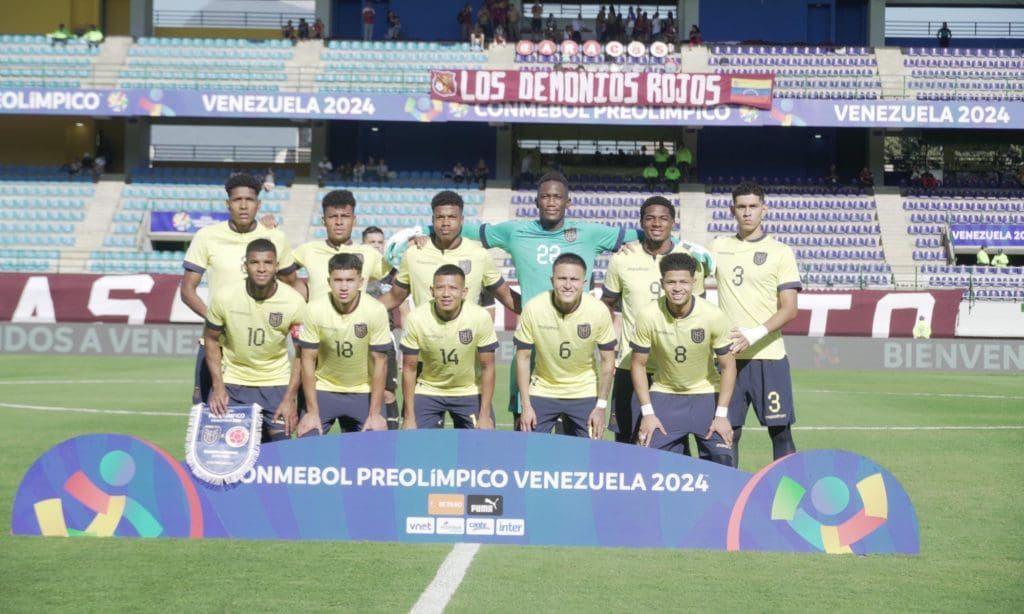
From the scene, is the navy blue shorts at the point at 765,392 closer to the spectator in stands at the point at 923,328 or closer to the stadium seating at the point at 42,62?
the spectator in stands at the point at 923,328

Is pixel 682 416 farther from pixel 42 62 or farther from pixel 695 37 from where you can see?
pixel 42 62

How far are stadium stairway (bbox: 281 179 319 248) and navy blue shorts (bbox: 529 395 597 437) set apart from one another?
27853 mm

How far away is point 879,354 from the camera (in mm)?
Result: 25641

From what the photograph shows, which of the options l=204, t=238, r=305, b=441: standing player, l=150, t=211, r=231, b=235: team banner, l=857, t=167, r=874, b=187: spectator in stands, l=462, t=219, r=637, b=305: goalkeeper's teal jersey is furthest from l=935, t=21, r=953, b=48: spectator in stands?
l=204, t=238, r=305, b=441: standing player

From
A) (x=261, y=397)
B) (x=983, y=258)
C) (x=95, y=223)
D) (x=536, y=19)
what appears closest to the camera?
(x=261, y=397)

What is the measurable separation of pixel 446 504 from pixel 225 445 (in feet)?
4.30

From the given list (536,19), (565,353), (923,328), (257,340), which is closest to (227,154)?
(536,19)

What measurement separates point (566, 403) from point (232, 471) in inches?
87.8

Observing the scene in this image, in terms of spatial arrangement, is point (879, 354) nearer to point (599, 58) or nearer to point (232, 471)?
point (599, 58)

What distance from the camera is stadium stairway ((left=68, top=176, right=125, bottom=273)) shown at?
34.5 m

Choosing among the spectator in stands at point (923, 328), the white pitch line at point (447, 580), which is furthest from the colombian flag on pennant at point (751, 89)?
the white pitch line at point (447, 580)

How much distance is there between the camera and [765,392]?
8.36 m

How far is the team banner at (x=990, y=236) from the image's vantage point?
35719mm

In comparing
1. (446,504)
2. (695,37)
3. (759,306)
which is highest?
(695,37)
